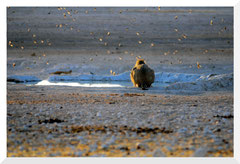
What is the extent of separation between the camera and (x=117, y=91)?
15.4 metres

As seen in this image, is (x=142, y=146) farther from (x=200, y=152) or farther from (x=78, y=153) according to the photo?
(x=78, y=153)

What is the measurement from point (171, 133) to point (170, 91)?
811 cm

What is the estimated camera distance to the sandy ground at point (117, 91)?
21.1ft

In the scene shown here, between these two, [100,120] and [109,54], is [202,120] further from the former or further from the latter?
[109,54]

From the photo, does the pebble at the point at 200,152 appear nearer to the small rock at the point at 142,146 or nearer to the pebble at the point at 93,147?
the small rock at the point at 142,146

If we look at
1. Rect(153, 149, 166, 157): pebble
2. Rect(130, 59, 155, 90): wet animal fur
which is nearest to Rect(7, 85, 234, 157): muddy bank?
Rect(153, 149, 166, 157): pebble

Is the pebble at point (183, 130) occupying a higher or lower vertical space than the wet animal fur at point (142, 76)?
lower

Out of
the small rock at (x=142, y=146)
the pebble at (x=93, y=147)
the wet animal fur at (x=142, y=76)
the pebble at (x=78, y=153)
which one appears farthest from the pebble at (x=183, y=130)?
the wet animal fur at (x=142, y=76)

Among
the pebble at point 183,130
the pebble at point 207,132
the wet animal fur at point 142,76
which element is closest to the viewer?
the pebble at point 207,132

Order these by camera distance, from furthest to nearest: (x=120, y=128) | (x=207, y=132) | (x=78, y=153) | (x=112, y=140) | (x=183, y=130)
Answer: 1. (x=120, y=128)
2. (x=183, y=130)
3. (x=207, y=132)
4. (x=112, y=140)
5. (x=78, y=153)

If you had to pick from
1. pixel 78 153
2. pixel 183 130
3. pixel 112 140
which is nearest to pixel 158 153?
pixel 112 140

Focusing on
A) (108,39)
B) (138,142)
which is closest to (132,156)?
(138,142)

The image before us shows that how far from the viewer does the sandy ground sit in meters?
6.45

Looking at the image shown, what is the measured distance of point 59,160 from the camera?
18.7ft
